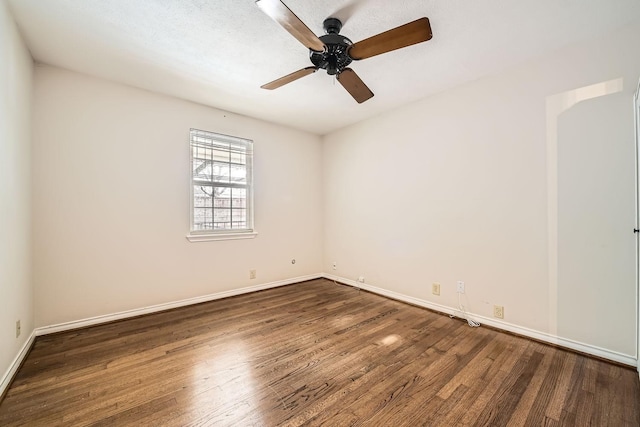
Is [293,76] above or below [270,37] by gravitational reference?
below

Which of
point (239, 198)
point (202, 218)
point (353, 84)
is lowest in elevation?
point (202, 218)

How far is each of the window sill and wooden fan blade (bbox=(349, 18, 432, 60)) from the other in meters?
2.60

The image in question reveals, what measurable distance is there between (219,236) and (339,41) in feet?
8.61

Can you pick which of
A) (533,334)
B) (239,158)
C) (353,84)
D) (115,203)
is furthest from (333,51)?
(533,334)

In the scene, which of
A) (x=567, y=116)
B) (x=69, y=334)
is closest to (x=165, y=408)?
(x=69, y=334)

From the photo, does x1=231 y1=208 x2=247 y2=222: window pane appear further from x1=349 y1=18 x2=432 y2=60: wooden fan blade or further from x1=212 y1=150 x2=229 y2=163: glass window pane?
x1=349 y1=18 x2=432 y2=60: wooden fan blade

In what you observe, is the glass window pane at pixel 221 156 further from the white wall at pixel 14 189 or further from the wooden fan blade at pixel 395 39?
the wooden fan blade at pixel 395 39

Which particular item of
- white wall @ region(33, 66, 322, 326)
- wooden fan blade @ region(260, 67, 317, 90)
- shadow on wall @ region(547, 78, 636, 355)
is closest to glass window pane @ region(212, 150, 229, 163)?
white wall @ region(33, 66, 322, 326)

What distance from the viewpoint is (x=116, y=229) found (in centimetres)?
273

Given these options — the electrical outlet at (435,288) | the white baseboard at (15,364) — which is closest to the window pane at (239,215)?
the white baseboard at (15,364)

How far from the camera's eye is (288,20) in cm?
148

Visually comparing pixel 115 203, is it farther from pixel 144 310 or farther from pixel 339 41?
pixel 339 41

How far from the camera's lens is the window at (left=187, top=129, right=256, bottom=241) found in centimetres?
329

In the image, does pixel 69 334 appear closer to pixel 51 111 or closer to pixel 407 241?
pixel 51 111
